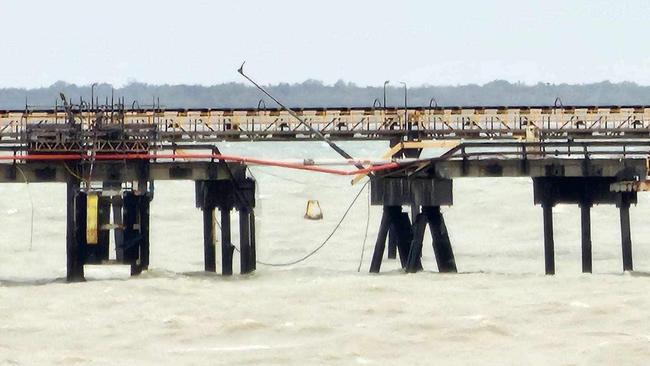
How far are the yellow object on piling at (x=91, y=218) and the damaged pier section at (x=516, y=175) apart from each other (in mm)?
7495

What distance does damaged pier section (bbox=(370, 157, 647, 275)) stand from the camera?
40062 millimetres

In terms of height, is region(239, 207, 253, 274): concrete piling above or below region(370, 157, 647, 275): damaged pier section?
below

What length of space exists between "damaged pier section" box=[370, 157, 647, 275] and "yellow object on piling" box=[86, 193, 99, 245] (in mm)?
7495

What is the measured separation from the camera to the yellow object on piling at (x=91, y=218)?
1559 inches

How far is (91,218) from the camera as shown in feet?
130

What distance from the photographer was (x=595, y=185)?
41469 mm

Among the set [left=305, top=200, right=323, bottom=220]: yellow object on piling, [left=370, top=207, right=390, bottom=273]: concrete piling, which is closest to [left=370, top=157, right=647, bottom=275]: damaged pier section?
[left=370, top=207, right=390, bottom=273]: concrete piling

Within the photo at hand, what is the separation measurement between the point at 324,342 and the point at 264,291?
28.3 ft

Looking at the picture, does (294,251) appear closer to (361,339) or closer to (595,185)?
(595,185)

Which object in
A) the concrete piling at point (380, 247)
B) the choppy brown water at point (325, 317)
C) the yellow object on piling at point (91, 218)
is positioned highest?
the yellow object on piling at point (91, 218)

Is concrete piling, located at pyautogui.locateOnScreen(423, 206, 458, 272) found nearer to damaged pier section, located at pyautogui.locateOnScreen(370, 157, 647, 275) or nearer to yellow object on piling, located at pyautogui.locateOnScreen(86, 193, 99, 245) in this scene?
damaged pier section, located at pyautogui.locateOnScreen(370, 157, 647, 275)

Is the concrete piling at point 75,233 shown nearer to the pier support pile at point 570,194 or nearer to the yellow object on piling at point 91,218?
the yellow object on piling at point 91,218

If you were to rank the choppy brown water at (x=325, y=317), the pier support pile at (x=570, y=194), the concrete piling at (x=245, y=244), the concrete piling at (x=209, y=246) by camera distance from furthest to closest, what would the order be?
1. the concrete piling at (x=209, y=246)
2. the concrete piling at (x=245, y=244)
3. the pier support pile at (x=570, y=194)
4. the choppy brown water at (x=325, y=317)

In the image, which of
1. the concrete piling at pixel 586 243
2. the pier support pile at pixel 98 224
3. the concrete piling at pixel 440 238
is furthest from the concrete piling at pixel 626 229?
the pier support pile at pixel 98 224
